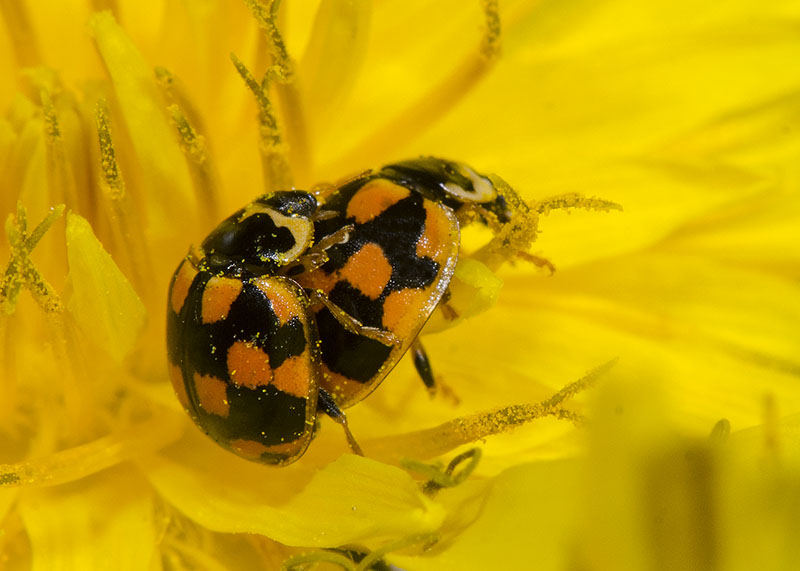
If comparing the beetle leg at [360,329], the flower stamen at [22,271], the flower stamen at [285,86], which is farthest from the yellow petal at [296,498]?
the flower stamen at [285,86]

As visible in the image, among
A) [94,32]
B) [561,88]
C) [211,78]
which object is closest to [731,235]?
[561,88]

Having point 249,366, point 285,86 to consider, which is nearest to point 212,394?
point 249,366

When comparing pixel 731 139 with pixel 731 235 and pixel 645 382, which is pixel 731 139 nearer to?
pixel 731 235

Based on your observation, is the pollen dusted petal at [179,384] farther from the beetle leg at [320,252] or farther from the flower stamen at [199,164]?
the flower stamen at [199,164]

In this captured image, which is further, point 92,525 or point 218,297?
point 92,525

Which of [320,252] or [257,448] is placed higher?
[320,252]

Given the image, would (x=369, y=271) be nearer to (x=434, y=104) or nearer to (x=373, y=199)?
(x=373, y=199)
